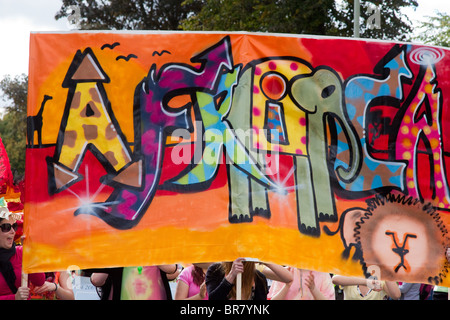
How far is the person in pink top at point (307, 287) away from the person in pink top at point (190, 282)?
0.89 m

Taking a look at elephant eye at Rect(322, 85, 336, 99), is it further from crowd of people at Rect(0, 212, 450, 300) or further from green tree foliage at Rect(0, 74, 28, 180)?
green tree foliage at Rect(0, 74, 28, 180)

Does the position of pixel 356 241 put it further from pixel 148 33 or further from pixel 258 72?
pixel 148 33

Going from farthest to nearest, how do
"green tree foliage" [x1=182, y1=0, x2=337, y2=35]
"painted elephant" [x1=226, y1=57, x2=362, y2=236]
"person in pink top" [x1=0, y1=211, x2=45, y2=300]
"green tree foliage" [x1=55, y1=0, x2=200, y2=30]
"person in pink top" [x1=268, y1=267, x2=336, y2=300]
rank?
"green tree foliage" [x1=55, y1=0, x2=200, y2=30], "green tree foliage" [x1=182, y1=0, x2=337, y2=35], "person in pink top" [x1=268, y1=267, x2=336, y2=300], "person in pink top" [x1=0, y1=211, x2=45, y2=300], "painted elephant" [x1=226, y1=57, x2=362, y2=236]

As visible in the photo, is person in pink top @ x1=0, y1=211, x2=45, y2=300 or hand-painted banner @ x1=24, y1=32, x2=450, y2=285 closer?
hand-painted banner @ x1=24, y1=32, x2=450, y2=285

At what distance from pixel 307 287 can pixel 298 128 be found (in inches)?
76.6

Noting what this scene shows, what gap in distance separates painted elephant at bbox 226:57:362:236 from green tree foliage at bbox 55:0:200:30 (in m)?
21.7

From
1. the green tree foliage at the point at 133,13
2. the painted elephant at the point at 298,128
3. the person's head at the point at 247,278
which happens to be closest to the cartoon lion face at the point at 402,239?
the painted elephant at the point at 298,128

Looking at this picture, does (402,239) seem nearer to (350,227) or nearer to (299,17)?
(350,227)

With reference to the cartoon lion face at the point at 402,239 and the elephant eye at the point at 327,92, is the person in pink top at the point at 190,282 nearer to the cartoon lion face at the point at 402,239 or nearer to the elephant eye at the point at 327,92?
the cartoon lion face at the point at 402,239

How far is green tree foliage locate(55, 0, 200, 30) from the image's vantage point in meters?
25.9

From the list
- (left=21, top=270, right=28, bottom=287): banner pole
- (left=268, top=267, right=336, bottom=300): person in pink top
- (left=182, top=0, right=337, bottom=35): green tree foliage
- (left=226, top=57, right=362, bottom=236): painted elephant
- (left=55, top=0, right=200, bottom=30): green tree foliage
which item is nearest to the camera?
(left=21, top=270, right=28, bottom=287): banner pole

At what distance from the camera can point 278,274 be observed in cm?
536

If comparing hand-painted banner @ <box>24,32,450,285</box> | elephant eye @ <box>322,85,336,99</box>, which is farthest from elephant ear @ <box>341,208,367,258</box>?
elephant eye @ <box>322,85,336,99</box>
